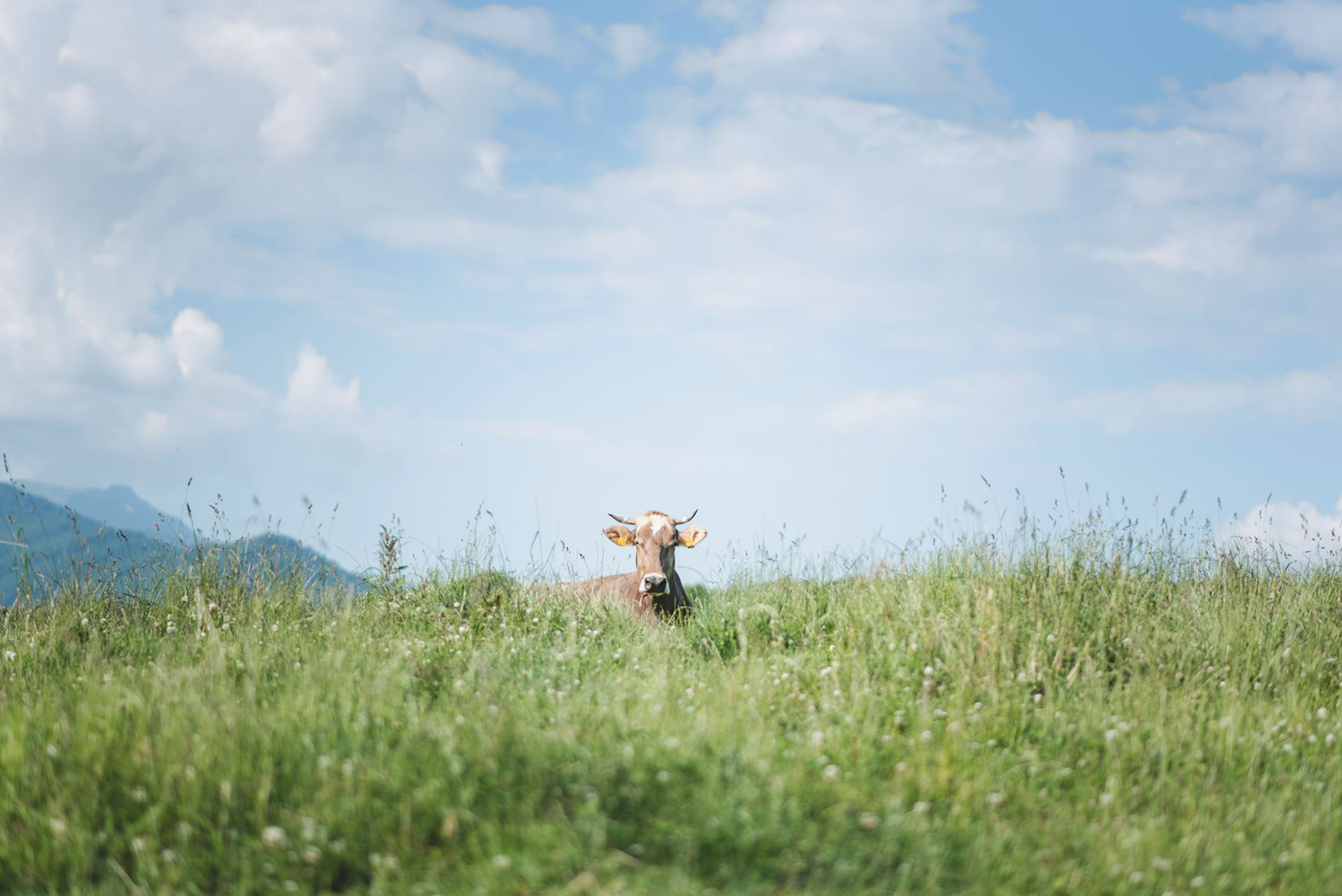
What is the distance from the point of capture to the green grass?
389 cm

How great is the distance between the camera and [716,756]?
14.5ft

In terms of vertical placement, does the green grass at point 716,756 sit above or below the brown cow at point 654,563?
below

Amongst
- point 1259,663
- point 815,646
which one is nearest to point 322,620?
point 815,646

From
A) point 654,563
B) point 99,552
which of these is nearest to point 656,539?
point 654,563

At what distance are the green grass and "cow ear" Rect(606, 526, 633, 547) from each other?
11.9 feet

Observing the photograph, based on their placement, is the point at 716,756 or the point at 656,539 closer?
the point at 716,756

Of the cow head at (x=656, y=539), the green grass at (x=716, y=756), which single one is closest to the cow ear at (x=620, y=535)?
the cow head at (x=656, y=539)

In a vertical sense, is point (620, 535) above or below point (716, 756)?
above

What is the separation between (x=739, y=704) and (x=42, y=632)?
7277mm

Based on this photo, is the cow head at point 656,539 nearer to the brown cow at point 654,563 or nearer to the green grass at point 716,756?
the brown cow at point 654,563

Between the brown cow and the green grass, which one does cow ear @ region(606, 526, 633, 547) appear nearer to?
the brown cow

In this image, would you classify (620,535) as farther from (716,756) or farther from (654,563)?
(716,756)

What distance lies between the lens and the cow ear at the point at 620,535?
12.1 meters

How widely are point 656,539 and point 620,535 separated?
0.69 meters
